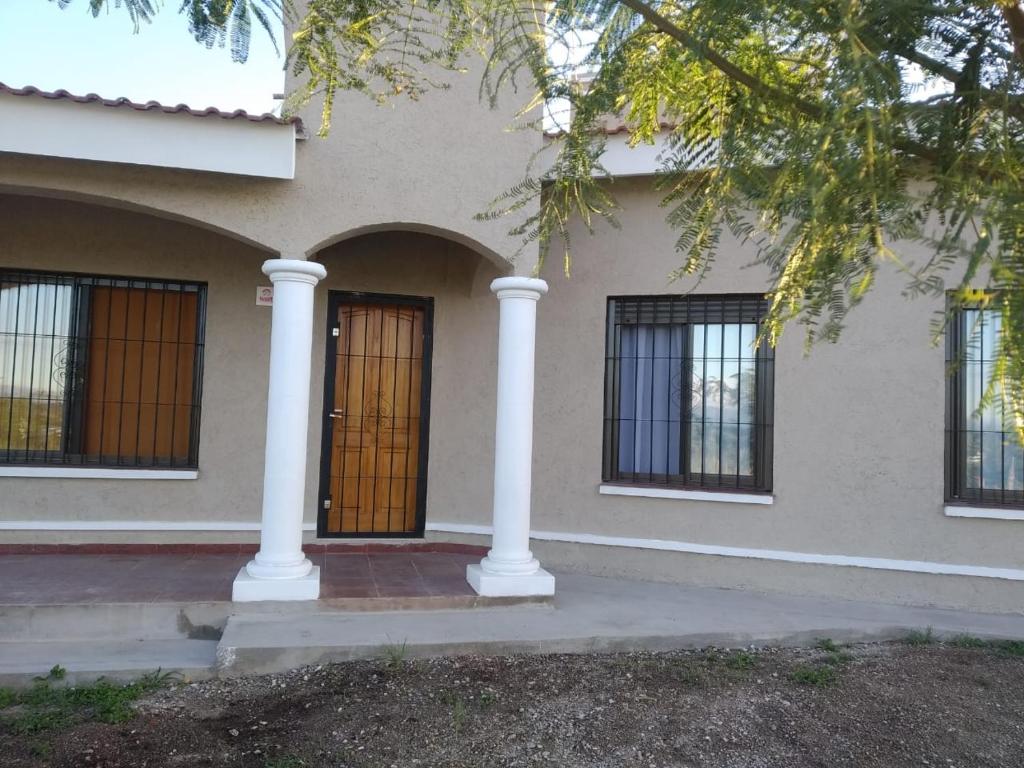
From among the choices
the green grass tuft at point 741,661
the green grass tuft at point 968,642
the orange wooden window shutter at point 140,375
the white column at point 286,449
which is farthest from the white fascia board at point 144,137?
the green grass tuft at point 968,642

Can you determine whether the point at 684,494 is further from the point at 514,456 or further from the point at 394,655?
the point at 394,655

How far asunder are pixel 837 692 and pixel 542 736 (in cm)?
185

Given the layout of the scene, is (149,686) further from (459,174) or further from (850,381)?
(850,381)

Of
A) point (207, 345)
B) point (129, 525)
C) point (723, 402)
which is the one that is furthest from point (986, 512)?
point (129, 525)

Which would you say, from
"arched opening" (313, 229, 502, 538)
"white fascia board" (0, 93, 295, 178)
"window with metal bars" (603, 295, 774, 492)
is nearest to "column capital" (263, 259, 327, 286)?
"white fascia board" (0, 93, 295, 178)

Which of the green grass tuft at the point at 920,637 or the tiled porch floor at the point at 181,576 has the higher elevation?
the tiled porch floor at the point at 181,576

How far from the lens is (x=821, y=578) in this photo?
6363mm

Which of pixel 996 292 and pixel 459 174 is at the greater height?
pixel 459 174

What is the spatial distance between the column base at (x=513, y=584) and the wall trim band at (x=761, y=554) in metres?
1.22

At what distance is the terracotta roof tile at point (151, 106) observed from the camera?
4.92 metres

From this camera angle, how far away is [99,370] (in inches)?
274

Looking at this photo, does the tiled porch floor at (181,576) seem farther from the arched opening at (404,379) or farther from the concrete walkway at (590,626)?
the arched opening at (404,379)

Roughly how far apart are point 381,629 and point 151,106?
3724 millimetres

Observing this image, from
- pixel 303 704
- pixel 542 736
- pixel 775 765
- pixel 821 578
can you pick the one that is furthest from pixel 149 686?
pixel 821 578
